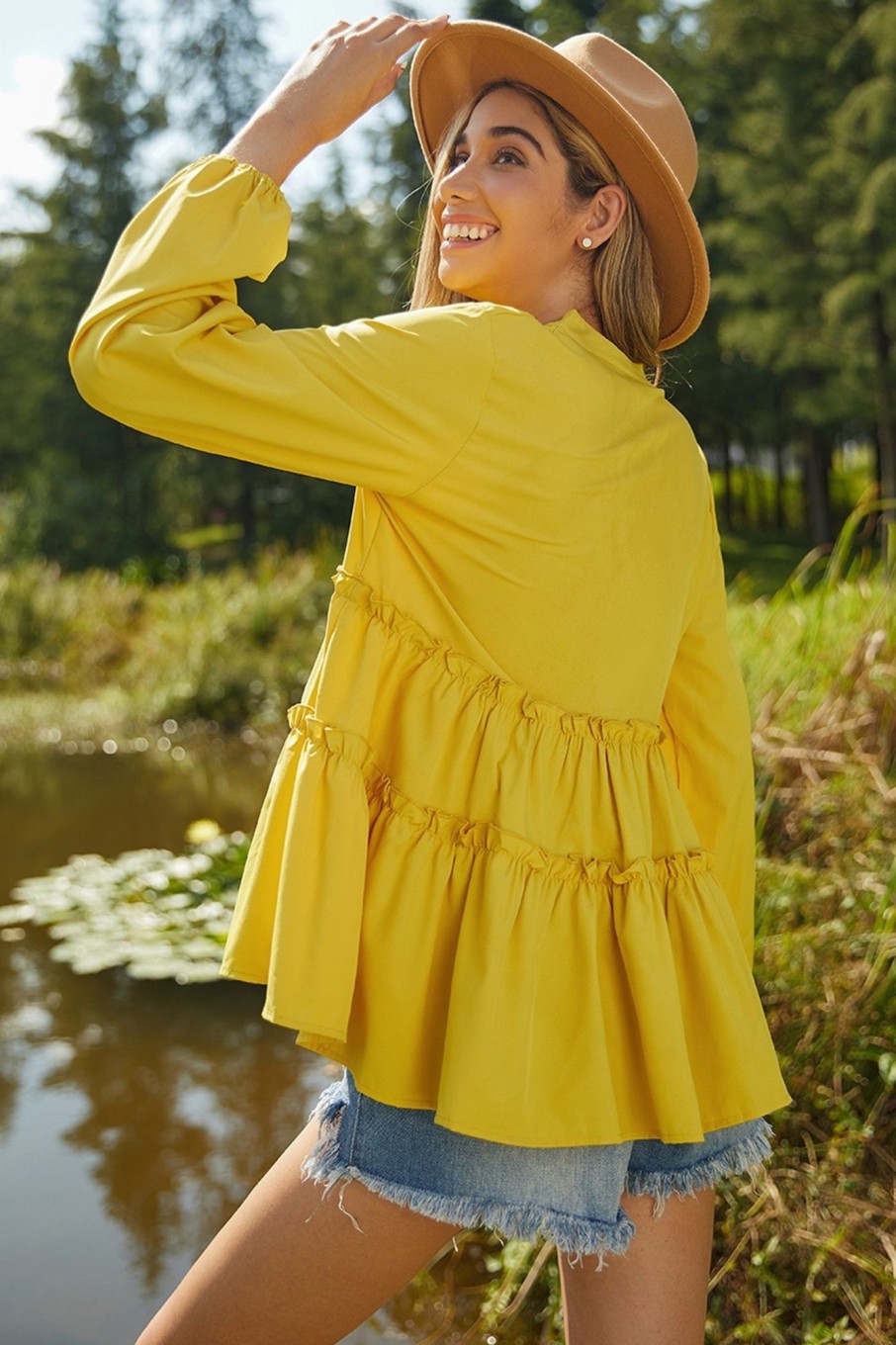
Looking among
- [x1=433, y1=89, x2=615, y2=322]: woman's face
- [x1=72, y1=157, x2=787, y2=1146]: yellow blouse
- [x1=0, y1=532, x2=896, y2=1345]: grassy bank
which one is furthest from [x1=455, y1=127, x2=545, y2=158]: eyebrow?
[x1=0, y1=532, x2=896, y2=1345]: grassy bank

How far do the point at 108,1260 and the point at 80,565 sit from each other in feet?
48.9

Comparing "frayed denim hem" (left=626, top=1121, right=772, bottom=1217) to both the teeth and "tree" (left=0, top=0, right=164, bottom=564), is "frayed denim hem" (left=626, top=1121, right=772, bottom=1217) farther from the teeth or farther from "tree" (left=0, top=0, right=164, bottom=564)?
"tree" (left=0, top=0, right=164, bottom=564)

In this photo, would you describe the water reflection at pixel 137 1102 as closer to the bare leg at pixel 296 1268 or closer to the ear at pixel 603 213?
the bare leg at pixel 296 1268

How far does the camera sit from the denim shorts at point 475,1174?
4.34ft

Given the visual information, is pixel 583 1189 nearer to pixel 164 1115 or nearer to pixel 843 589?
pixel 164 1115

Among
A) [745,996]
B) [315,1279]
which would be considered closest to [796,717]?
[745,996]

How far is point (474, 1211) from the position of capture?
1316 mm

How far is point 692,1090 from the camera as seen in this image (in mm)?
1381

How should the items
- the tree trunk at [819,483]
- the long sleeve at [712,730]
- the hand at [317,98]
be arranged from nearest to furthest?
the hand at [317,98]
the long sleeve at [712,730]
the tree trunk at [819,483]

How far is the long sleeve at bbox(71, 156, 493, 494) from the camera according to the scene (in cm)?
124

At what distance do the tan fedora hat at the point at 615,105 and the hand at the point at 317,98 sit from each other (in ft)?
0.43

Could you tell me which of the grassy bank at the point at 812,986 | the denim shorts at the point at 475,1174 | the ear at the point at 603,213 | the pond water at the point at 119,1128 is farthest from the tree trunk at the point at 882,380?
the denim shorts at the point at 475,1174

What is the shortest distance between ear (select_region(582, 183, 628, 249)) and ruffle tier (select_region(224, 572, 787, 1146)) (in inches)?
20.3

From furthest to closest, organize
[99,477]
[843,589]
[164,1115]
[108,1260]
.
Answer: [99,477], [843,589], [164,1115], [108,1260]
